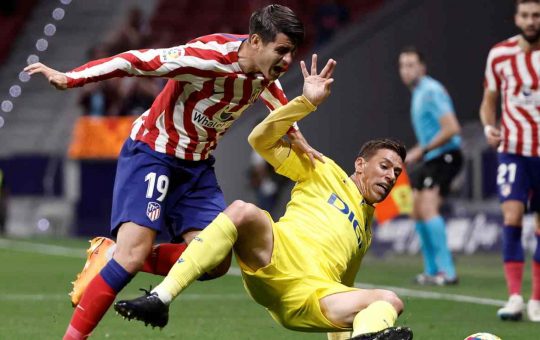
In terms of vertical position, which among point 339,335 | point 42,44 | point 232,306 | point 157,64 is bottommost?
point 232,306

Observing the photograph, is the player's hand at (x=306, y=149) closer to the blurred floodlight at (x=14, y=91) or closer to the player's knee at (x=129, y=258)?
the player's knee at (x=129, y=258)

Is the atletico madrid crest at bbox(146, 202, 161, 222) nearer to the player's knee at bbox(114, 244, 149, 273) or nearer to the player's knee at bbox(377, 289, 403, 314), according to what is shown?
the player's knee at bbox(114, 244, 149, 273)

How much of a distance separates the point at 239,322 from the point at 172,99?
211 cm

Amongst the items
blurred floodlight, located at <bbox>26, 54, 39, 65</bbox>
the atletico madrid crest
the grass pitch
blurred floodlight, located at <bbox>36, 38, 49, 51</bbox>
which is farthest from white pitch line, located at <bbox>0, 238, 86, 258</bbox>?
the atletico madrid crest

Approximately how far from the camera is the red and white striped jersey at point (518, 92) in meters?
9.09

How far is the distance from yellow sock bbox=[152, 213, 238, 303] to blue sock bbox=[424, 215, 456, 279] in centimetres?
598

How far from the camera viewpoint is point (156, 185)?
22.9 feet

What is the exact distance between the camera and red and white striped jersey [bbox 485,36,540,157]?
29.8 ft

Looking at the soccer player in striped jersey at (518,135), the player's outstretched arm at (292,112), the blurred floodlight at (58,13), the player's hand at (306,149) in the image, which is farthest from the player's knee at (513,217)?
the blurred floodlight at (58,13)

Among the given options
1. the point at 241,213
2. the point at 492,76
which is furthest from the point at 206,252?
the point at 492,76

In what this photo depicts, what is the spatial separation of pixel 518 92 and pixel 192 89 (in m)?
3.07

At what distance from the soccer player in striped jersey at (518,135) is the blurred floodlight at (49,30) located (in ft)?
55.9

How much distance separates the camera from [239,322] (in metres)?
8.67

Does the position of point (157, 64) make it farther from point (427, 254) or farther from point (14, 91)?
point (14, 91)
